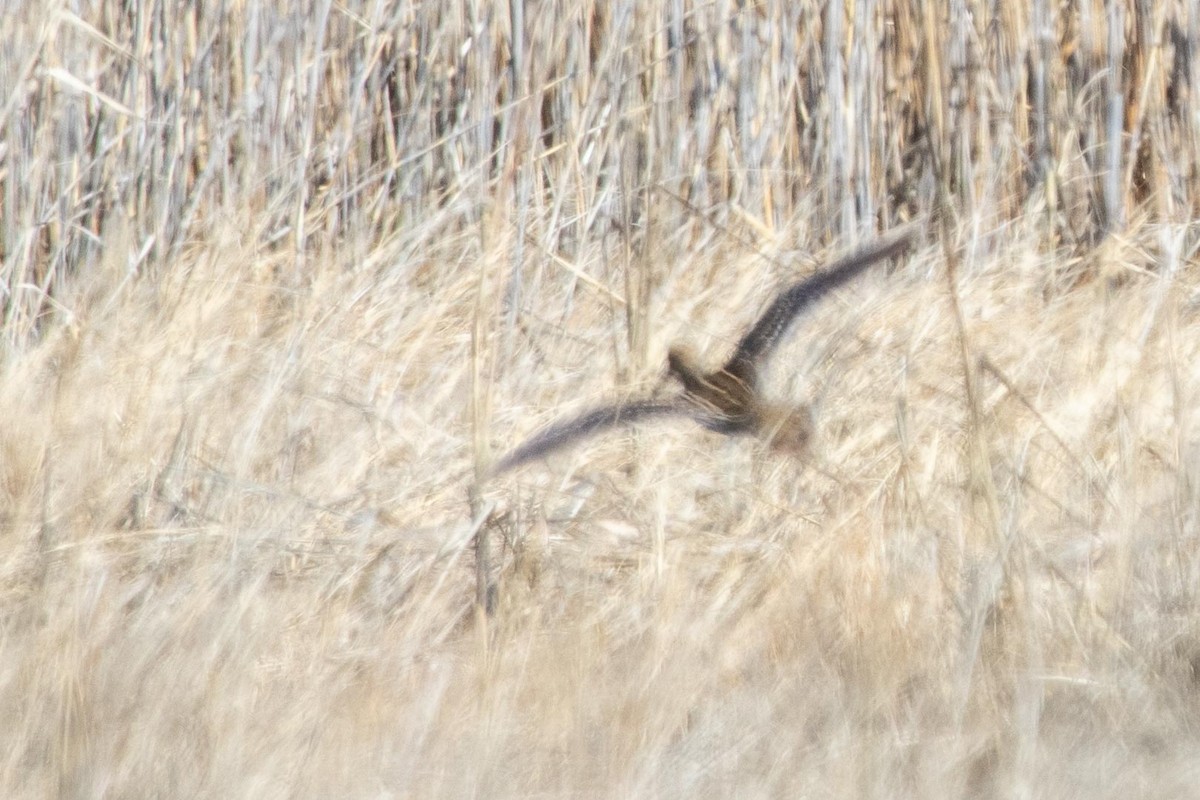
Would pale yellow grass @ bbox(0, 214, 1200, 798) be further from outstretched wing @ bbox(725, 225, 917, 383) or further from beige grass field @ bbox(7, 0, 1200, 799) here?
outstretched wing @ bbox(725, 225, 917, 383)

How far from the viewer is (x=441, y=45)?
10.7ft

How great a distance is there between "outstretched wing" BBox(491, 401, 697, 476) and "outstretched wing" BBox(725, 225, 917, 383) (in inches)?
4.7

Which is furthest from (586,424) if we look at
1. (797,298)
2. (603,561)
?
(797,298)

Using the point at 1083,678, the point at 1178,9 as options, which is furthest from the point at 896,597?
the point at 1178,9

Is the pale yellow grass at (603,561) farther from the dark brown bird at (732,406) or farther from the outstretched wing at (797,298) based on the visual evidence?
the outstretched wing at (797,298)

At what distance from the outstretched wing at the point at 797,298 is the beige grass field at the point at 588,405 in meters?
0.13

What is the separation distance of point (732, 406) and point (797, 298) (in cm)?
32

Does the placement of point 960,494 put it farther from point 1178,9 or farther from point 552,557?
point 1178,9

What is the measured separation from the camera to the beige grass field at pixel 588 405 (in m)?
1.58

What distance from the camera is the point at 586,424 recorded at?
79.9 inches

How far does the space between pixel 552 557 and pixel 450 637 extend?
180mm

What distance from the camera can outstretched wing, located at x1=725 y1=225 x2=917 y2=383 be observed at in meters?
1.70

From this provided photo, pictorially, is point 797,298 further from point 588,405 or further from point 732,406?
point 588,405

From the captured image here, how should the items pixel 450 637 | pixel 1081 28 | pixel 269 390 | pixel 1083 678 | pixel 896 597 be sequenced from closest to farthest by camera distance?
pixel 1083 678 < pixel 896 597 < pixel 450 637 < pixel 269 390 < pixel 1081 28
